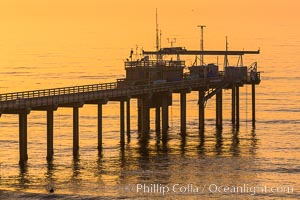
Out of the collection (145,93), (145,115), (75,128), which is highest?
(145,93)

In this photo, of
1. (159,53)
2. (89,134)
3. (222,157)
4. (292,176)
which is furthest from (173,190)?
(159,53)

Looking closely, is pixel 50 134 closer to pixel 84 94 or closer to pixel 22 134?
pixel 22 134

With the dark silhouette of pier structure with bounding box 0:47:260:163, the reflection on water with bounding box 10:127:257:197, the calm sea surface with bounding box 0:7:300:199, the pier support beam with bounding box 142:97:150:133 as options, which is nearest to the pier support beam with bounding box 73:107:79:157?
the dark silhouette of pier structure with bounding box 0:47:260:163

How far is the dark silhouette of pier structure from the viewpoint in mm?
96062

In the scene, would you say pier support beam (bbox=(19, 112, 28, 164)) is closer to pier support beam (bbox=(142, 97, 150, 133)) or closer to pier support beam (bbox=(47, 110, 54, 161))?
pier support beam (bbox=(47, 110, 54, 161))

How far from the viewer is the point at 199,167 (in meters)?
92.2

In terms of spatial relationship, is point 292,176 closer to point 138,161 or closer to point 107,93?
point 138,161

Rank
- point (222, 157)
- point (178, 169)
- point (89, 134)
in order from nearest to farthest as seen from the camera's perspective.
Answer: point (178, 169)
point (222, 157)
point (89, 134)

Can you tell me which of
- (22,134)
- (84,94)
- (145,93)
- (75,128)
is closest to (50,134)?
(75,128)

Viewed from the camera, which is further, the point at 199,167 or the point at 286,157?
the point at 286,157

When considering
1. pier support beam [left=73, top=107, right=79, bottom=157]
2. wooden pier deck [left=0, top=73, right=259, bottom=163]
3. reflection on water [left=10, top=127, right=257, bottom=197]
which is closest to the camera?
reflection on water [left=10, top=127, right=257, bottom=197]

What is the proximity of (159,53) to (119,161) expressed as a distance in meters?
33.4

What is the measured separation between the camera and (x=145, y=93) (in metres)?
110

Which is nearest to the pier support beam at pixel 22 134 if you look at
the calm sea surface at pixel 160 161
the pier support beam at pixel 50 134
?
the calm sea surface at pixel 160 161
